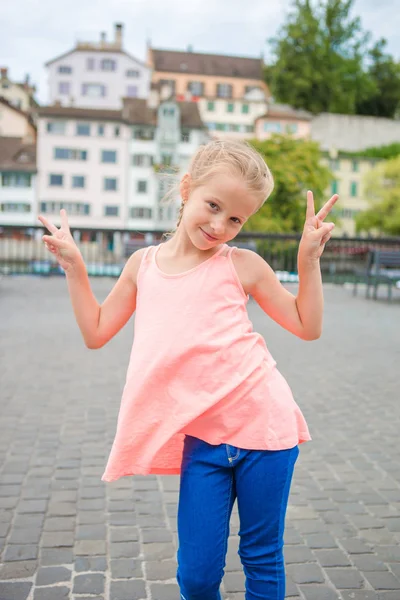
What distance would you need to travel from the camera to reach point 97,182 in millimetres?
59062

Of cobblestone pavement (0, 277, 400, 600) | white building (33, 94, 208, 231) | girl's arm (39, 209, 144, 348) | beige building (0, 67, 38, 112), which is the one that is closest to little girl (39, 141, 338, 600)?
girl's arm (39, 209, 144, 348)

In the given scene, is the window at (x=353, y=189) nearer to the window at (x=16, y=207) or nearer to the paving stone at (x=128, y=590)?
the window at (x=16, y=207)

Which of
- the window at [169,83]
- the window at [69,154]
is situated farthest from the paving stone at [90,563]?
the window at [169,83]

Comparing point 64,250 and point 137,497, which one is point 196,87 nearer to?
point 137,497

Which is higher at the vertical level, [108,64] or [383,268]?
[108,64]

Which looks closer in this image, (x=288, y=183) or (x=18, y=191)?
(x=288, y=183)

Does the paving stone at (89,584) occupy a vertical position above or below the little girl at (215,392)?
below

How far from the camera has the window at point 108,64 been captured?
70.9 meters

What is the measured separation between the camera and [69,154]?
5859 cm

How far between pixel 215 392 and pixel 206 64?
279 feet

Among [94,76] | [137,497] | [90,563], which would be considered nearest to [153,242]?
[137,497]

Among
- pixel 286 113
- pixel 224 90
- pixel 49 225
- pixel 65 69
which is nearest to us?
pixel 49 225

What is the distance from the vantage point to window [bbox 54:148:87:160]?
191 feet

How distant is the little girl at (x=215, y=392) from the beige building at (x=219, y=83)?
7220cm
